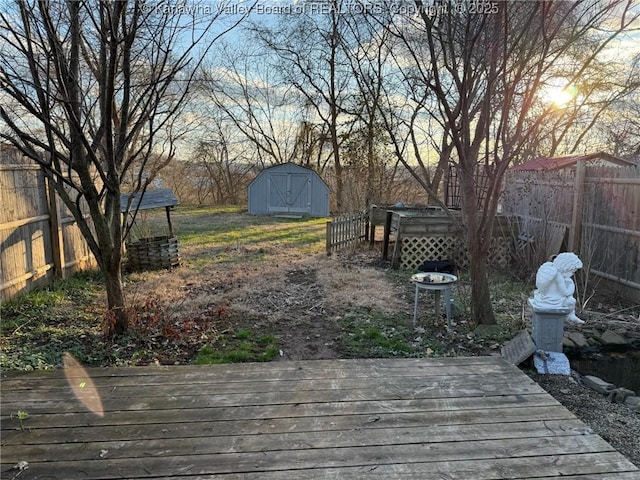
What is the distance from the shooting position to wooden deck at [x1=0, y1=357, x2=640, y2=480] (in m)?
1.96

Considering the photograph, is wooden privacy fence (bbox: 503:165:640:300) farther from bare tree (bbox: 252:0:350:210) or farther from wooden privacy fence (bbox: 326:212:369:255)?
bare tree (bbox: 252:0:350:210)

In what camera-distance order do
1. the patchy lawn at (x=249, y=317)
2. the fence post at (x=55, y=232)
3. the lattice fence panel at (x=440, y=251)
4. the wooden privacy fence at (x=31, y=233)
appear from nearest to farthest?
the patchy lawn at (x=249, y=317), the wooden privacy fence at (x=31, y=233), the fence post at (x=55, y=232), the lattice fence panel at (x=440, y=251)

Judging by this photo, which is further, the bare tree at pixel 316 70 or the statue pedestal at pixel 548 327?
the bare tree at pixel 316 70

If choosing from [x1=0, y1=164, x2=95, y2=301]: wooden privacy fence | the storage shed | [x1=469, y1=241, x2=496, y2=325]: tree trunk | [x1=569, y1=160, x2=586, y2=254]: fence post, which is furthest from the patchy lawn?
the storage shed

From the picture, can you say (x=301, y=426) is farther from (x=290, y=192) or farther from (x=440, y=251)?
(x=290, y=192)

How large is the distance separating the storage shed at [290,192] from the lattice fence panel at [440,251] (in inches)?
377

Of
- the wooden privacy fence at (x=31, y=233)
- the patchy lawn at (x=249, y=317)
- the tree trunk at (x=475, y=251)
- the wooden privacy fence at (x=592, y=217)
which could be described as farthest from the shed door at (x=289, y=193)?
the tree trunk at (x=475, y=251)

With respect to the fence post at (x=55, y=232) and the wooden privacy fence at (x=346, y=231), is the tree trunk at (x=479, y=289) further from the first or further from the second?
the fence post at (x=55, y=232)

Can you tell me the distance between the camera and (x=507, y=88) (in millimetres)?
3889

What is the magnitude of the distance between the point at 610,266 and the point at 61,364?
21.4 feet

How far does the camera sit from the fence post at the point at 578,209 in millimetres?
6484

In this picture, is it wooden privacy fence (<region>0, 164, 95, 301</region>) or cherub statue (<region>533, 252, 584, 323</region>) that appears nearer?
cherub statue (<region>533, 252, 584, 323</region>)

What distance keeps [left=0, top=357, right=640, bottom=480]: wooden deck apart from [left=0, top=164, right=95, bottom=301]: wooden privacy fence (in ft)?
9.27

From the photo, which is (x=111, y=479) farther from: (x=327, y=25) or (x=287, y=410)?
(x=327, y=25)
